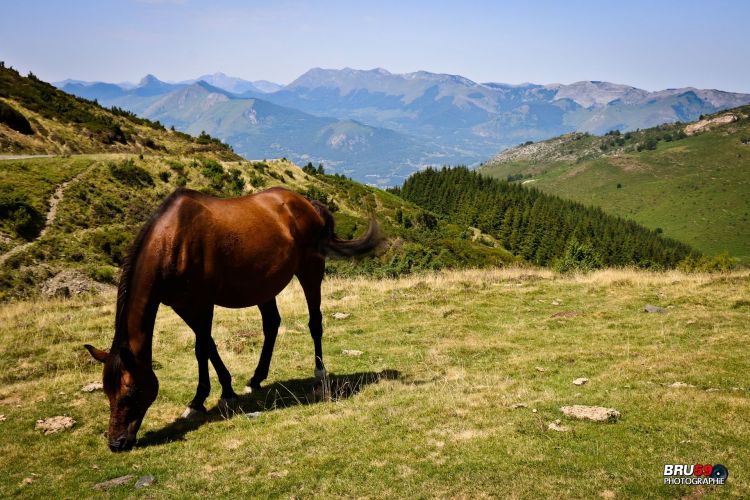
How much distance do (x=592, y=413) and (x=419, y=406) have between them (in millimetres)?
2675

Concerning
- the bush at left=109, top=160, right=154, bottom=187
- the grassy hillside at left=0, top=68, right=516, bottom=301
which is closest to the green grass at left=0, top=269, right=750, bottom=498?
the grassy hillside at left=0, top=68, right=516, bottom=301

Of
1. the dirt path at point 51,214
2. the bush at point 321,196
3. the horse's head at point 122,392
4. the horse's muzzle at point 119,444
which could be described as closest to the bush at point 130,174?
the dirt path at point 51,214

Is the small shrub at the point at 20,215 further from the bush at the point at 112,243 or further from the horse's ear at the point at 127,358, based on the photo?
the horse's ear at the point at 127,358

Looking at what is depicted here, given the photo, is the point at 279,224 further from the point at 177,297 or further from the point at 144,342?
→ the point at 144,342

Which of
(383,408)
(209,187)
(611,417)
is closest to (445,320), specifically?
(383,408)

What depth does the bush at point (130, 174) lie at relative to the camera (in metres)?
36.9

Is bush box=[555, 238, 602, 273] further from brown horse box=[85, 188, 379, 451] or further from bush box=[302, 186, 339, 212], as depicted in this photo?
bush box=[302, 186, 339, 212]

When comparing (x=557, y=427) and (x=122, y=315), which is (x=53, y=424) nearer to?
(x=122, y=315)

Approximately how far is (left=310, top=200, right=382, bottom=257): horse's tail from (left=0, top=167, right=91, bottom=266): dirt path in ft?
64.3

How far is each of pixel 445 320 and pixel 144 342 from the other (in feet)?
32.0

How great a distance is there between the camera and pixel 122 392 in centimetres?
734

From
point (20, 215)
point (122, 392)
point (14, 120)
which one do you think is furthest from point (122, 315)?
point (14, 120)

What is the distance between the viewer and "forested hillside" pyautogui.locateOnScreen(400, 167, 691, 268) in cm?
12550

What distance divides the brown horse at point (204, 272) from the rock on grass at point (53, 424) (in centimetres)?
134
